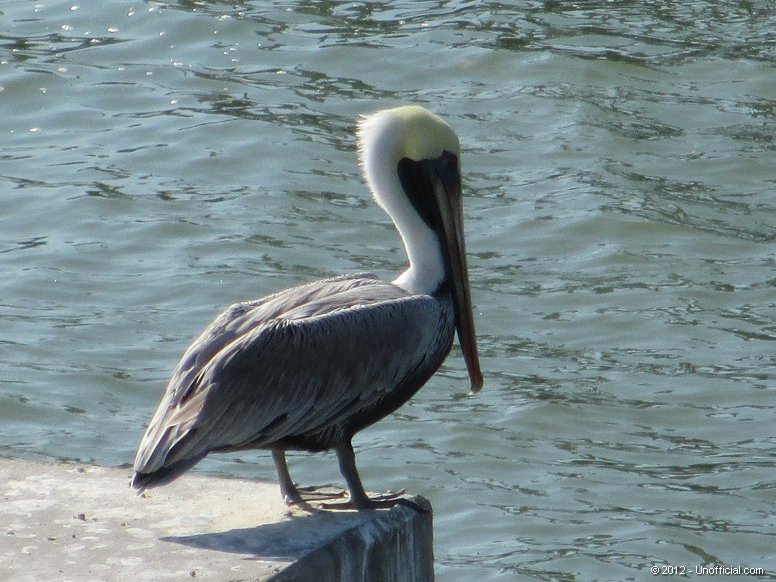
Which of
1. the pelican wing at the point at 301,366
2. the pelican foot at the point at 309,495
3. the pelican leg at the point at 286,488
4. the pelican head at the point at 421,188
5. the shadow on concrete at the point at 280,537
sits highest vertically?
the pelican head at the point at 421,188

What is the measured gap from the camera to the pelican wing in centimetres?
443

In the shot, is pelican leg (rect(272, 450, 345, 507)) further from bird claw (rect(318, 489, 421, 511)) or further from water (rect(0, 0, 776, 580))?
water (rect(0, 0, 776, 580))

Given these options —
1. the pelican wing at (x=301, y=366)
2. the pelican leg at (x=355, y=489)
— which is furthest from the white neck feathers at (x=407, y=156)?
the pelican leg at (x=355, y=489)

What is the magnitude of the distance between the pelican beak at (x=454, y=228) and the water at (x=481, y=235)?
1.80 m

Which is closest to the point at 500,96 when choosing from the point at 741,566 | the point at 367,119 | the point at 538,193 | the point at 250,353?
the point at 538,193

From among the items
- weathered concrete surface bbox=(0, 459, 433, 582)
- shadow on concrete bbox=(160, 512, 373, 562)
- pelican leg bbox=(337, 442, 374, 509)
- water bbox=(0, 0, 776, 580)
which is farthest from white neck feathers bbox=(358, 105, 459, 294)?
water bbox=(0, 0, 776, 580)

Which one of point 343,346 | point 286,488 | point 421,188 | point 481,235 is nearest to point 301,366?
point 343,346

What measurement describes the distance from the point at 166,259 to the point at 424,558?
531cm

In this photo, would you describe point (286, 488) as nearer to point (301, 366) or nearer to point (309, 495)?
point (309, 495)

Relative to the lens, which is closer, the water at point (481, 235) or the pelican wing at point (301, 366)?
the pelican wing at point (301, 366)

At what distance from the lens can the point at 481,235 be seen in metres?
9.80

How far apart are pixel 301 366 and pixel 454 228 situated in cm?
88

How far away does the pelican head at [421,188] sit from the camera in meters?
5.13

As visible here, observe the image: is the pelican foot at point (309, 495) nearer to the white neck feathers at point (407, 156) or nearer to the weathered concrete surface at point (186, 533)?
the weathered concrete surface at point (186, 533)
